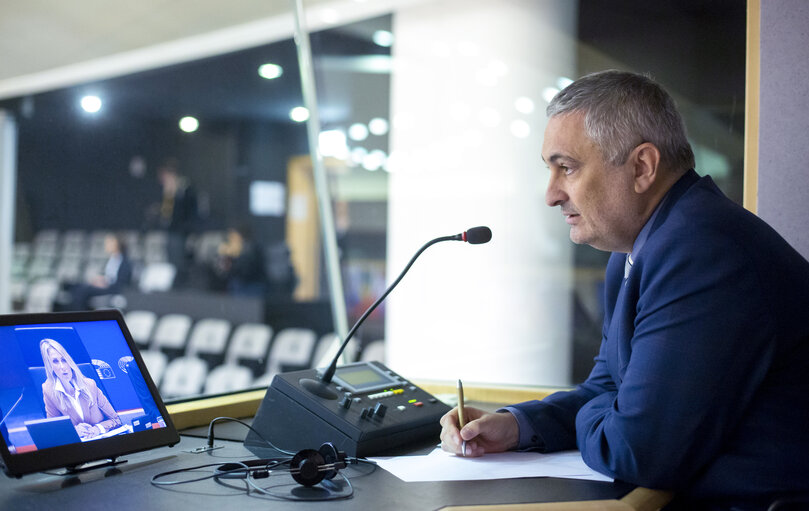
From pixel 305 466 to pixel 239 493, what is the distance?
0.10 m

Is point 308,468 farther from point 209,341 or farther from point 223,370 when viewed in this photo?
point 209,341

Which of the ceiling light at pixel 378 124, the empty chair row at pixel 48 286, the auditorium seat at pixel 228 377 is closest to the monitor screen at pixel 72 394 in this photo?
the ceiling light at pixel 378 124

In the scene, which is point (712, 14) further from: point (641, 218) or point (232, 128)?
point (232, 128)

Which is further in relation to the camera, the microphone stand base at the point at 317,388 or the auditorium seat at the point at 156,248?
the auditorium seat at the point at 156,248

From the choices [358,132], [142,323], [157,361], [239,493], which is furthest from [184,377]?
[239,493]

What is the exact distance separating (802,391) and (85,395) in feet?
3.73

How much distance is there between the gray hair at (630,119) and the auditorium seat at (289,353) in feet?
17.4

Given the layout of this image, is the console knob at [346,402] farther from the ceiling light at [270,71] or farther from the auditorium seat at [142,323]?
the ceiling light at [270,71]

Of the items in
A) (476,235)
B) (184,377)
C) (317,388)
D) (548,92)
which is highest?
(548,92)

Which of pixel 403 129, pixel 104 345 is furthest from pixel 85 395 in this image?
pixel 403 129

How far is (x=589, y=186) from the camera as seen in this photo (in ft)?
4.17

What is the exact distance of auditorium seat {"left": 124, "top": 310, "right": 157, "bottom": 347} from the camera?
7055 mm

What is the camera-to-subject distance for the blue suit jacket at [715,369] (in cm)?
101

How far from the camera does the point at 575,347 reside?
2.33m
